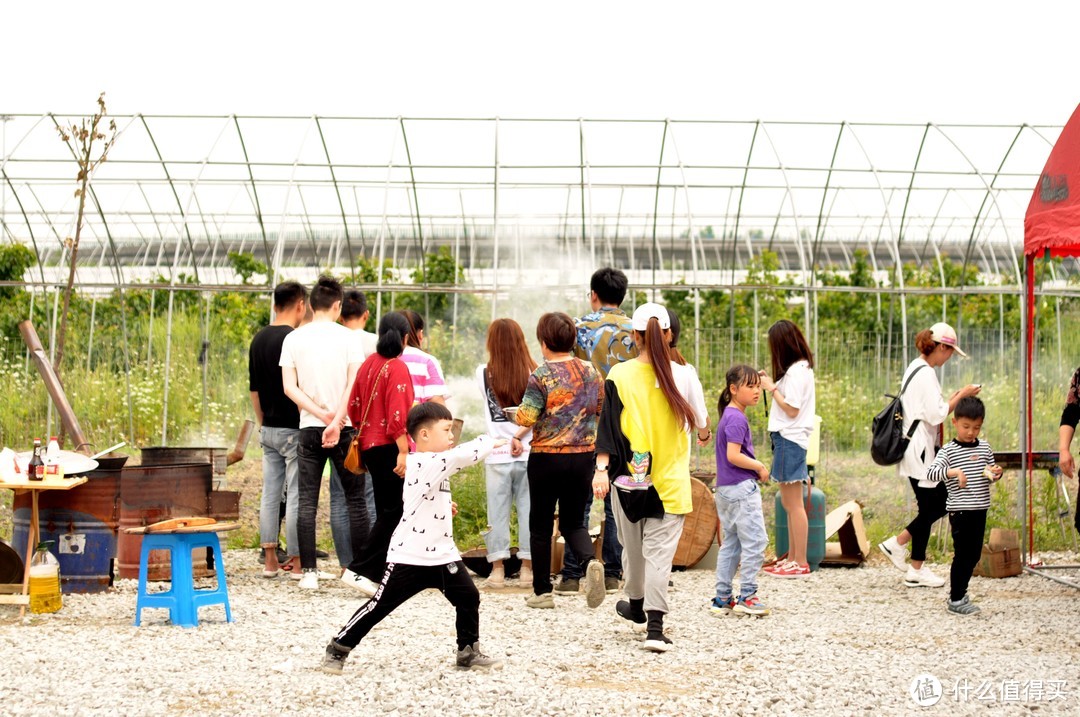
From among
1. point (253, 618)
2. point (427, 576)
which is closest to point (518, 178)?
point (253, 618)

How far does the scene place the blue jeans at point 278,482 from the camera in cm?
701

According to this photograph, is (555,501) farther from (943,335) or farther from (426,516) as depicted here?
(943,335)

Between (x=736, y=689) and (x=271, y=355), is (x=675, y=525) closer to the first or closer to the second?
(x=736, y=689)

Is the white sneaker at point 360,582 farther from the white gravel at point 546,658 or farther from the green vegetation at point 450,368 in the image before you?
the green vegetation at point 450,368

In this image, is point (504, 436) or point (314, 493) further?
point (314, 493)

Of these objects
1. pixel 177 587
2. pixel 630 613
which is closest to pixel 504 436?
pixel 630 613

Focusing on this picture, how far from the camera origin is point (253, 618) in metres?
5.93

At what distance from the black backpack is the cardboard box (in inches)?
36.4

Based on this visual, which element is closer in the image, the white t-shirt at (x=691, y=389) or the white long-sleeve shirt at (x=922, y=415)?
the white t-shirt at (x=691, y=389)

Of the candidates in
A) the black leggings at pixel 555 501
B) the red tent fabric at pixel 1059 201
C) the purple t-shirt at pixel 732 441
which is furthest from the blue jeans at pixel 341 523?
the red tent fabric at pixel 1059 201

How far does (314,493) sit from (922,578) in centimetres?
370

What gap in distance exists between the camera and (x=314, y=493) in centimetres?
682

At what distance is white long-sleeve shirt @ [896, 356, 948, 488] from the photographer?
7.17m

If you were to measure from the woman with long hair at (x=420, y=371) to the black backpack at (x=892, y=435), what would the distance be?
2709 millimetres
